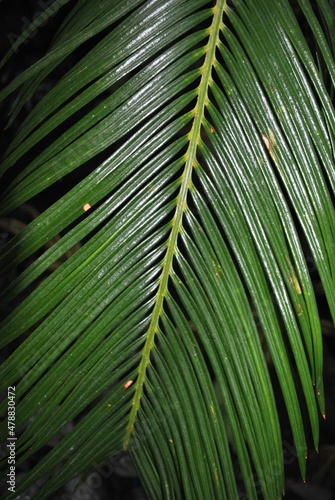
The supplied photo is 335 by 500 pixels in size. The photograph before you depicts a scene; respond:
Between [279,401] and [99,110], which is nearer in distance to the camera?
[99,110]

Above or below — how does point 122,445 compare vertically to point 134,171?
below

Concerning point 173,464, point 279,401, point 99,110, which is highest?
point 99,110

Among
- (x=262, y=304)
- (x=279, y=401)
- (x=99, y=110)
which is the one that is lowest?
(x=262, y=304)

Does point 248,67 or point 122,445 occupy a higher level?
point 248,67

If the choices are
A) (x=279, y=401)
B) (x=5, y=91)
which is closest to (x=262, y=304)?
(x=5, y=91)

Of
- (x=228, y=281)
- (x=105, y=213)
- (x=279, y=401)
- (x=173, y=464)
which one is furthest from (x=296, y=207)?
(x=279, y=401)

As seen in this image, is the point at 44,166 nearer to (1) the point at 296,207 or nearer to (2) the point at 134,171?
(2) the point at 134,171

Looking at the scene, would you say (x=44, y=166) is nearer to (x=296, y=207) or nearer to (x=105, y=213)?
(x=105, y=213)
